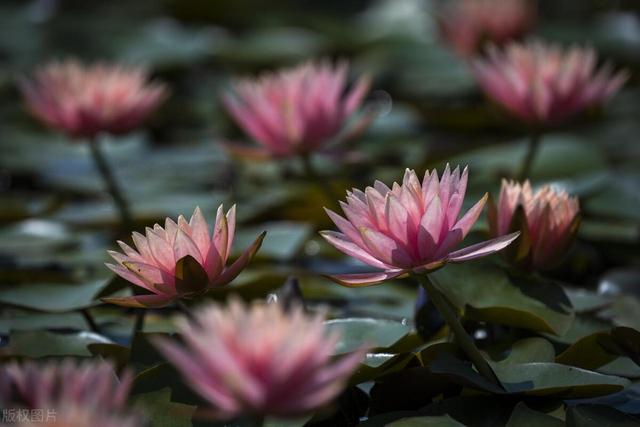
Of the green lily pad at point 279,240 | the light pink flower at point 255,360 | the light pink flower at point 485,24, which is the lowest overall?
the green lily pad at point 279,240

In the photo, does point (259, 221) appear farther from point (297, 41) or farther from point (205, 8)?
point (205, 8)

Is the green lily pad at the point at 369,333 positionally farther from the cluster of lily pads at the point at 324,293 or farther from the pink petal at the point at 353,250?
the pink petal at the point at 353,250

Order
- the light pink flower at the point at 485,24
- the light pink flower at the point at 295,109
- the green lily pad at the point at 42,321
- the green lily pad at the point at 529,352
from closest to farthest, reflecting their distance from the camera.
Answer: the green lily pad at the point at 529,352
the green lily pad at the point at 42,321
the light pink flower at the point at 295,109
the light pink flower at the point at 485,24

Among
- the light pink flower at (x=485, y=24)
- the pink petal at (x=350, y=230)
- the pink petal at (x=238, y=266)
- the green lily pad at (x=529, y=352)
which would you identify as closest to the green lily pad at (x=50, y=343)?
the pink petal at (x=238, y=266)

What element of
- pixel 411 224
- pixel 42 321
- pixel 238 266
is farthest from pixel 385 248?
pixel 42 321

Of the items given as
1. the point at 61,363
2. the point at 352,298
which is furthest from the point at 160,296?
the point at 352,298

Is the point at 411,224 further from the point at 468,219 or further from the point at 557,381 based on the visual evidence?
the point at 557,381

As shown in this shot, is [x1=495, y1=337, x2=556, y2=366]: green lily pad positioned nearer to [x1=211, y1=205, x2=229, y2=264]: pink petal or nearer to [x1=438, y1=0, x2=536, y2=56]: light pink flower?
[x1=211, y1=205, x2=229, y2=264]: pink petal
